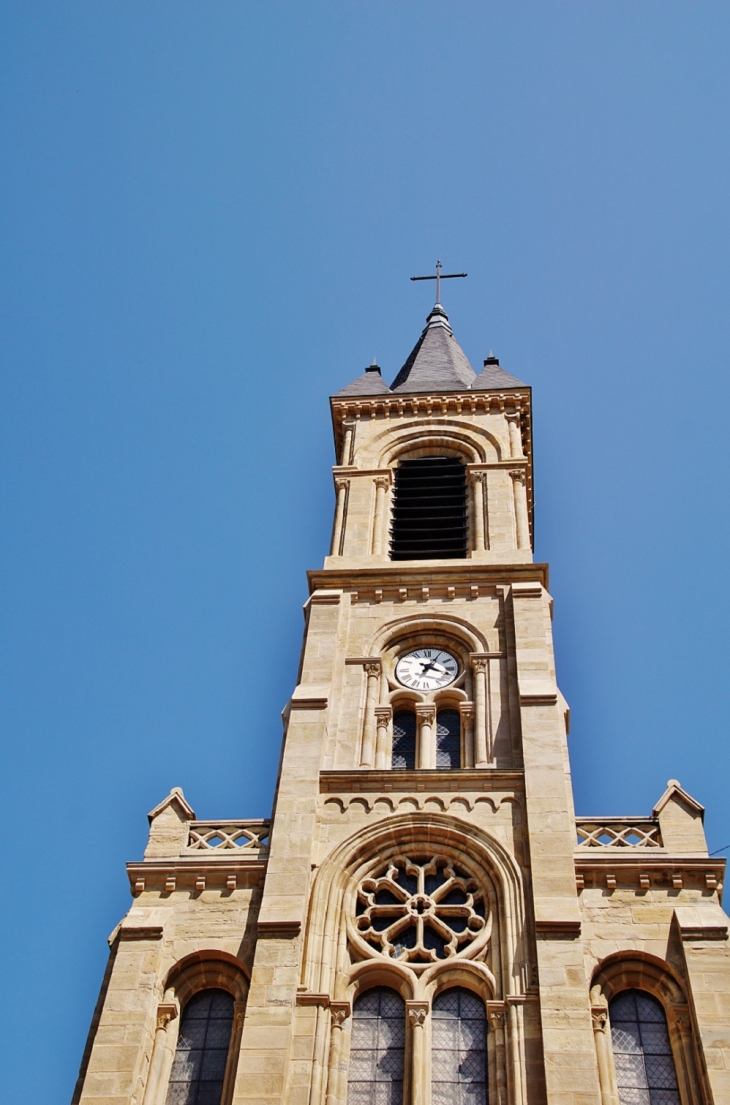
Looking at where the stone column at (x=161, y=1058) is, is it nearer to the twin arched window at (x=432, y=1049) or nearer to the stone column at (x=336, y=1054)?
the stone column at (x=336, y=1054)

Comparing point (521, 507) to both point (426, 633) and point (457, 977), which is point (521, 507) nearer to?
point (426, 633)

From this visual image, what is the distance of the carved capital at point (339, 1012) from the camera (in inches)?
770

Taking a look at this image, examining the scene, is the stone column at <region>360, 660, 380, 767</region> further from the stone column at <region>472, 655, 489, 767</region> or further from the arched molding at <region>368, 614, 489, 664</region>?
the stone column at <region>472, 655, 489, 767</region>

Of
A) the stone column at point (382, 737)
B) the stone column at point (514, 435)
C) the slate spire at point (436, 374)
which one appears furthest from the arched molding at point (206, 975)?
the slate spire at point (436, 374)

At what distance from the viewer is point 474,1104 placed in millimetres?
18578

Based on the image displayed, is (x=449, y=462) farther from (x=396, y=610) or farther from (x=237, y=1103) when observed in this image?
(x=237, y=1103)

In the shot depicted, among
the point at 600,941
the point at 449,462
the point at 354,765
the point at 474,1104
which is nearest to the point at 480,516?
the point at 449,462

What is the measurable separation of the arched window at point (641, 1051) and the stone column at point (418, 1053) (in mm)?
2665

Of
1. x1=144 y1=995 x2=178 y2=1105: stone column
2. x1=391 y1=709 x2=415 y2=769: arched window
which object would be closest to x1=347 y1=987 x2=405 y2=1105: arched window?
x1=144 y1=995 x2=178 y2=1105: stone column

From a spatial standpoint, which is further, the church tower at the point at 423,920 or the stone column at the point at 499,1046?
the church tower at the point at 423,920

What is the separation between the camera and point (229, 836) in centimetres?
2269

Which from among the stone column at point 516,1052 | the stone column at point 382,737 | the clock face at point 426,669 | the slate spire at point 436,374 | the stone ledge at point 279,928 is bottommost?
the stone column at point 516,1052

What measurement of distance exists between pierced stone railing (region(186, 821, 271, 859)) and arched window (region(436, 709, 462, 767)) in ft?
12.2

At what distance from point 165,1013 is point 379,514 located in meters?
14.2
